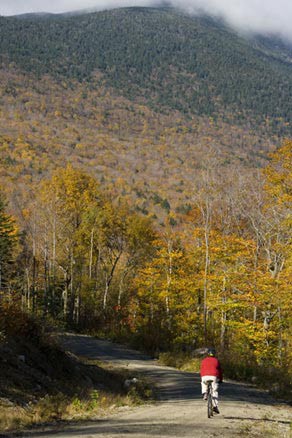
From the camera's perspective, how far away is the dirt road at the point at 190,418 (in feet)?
31.2

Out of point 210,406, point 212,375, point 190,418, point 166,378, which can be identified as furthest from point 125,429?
point 166,378

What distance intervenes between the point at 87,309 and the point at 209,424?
32.6 meters

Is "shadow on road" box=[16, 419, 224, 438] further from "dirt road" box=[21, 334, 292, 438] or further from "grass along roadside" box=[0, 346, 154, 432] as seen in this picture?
"grass along roadside" box=[0, 346, 154, 432]

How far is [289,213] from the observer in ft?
75.9

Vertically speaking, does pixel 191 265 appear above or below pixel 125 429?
above

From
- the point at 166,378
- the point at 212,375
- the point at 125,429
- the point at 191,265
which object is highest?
the point at 191,265

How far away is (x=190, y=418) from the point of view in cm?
1147

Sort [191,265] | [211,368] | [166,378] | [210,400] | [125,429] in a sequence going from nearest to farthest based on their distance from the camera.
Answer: [125,429] → [210,400] → [211,368] → [166,378] → [191,265]

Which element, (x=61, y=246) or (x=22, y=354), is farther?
(x=61, y=246)

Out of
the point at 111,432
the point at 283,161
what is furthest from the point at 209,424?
the point at 283,161

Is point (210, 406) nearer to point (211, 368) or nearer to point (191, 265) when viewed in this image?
point (211, 368)

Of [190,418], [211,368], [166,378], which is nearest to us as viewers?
[190,418]

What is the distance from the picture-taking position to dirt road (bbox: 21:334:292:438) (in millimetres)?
9523

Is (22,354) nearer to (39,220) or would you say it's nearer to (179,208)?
(39,220)
